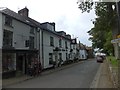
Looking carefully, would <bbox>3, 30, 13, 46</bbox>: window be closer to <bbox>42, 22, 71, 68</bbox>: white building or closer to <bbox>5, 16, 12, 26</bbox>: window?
<bbox>5, 16, 12, 26</bbox>: window

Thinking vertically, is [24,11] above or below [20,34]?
above

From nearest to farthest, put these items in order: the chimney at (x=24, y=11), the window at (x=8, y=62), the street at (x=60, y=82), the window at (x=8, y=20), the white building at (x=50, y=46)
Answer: the street at (x=60, y=82) < the window at (x=8, y=62) < the window at (x=8, y=20) < the white building at (x=50, y=46) < the chimney at (x=24, y=11)

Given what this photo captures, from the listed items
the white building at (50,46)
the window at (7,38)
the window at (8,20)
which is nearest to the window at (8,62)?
the window at (7,38)

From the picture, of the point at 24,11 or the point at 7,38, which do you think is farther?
the point at 24,11

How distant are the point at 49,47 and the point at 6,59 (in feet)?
45.9

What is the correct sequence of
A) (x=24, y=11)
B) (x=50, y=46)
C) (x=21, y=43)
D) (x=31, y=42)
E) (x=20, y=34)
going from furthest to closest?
(x=50, y=46) → (x=24, y=11) → (x=31, y=42) → (x=21, y=43) → (x=20, y=34)

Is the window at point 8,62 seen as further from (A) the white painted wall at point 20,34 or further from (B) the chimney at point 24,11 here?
(B) the chimney at point 24,11

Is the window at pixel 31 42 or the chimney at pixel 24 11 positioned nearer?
the window at pixel 31 42

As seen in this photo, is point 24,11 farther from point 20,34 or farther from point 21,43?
point 21,43

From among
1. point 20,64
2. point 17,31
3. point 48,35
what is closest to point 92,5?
point 17,31

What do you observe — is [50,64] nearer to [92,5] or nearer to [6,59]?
[6,59]

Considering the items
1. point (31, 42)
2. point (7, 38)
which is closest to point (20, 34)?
point (7, 38)

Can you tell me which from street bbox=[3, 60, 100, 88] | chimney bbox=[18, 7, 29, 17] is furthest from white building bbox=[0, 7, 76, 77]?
street bbox=[3, 60, 100, 88]

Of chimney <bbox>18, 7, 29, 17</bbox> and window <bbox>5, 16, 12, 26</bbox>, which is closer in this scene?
window <bbox>5, 16, 12, 26</bbox>
